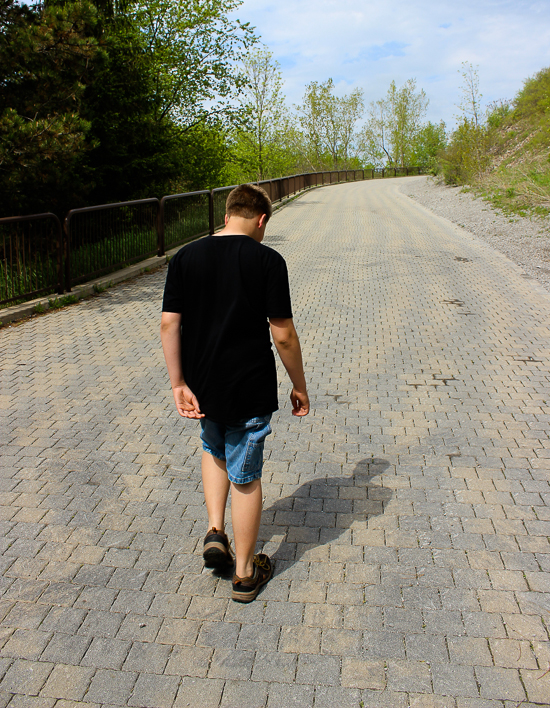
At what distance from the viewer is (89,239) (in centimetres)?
1032

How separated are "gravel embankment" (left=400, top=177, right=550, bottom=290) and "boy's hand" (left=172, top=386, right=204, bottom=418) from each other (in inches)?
352

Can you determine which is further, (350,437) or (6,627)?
(350,437)

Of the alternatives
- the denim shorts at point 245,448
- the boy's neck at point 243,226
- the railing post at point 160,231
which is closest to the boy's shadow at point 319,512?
the denim shorts at point 245,448

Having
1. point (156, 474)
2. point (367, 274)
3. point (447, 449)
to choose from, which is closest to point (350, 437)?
point (447, 449)

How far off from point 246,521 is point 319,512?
0.89 metres

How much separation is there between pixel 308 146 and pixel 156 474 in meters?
70.3

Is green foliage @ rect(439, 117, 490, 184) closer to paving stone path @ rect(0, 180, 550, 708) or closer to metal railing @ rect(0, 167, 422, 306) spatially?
metal railing @ rect(0, 167, 422, 306)

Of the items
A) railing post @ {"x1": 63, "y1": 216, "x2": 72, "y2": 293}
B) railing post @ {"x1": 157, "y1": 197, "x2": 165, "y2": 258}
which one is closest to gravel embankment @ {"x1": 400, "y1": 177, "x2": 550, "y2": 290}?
railing post @ {"x1": 157, "y1": 197, "x2": 165, "y2": 258}

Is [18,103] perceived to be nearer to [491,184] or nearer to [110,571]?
[110,571]

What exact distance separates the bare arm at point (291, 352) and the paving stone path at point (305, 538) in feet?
2.90

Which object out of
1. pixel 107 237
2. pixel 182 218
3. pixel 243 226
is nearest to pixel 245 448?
pixel 243 226

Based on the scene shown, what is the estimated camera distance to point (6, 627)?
2896 millimetres

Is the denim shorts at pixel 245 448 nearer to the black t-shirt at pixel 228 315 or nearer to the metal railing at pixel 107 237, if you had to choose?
the black t-shirt at pixel 228 315

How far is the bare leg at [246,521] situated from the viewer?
3.10 meters
